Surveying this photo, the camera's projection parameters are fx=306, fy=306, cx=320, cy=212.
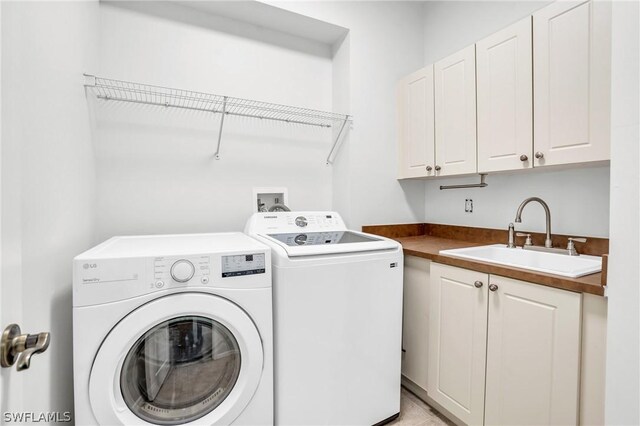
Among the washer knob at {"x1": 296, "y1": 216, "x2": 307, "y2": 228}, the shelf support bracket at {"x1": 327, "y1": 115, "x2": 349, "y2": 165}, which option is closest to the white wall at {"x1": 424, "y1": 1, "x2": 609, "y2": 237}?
the shelf support bracket at {"x1": 327, "y1": 115, "x2": 349, "y2": 165}

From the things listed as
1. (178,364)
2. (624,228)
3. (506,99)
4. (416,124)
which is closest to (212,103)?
(416,124)

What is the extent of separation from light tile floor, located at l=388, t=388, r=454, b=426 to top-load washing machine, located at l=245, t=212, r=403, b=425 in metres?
0.10

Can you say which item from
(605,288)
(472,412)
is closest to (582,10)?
(605,288)

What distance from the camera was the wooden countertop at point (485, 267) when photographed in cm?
110

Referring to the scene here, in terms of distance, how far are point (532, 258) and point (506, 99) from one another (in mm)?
883

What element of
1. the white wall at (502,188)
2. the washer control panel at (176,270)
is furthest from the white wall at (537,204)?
the washer control panel at (176,270)

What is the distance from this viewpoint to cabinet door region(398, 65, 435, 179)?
209 centimetres

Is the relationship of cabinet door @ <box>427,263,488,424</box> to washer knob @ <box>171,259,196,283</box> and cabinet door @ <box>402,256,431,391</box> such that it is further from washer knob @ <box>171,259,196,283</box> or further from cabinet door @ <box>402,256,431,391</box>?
washer knob @ <box>171,259,196,283</box>

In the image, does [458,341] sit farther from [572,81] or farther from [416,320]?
[572,81]

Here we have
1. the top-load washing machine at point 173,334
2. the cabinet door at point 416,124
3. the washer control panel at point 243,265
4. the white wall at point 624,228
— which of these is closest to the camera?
the white wall at point 624,228

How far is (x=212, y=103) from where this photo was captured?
196cm

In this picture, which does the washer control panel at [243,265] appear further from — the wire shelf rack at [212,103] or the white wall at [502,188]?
the white wall at [502,188]

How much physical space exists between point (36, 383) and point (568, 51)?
7.70 ft

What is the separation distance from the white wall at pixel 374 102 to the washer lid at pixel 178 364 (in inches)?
46.1
